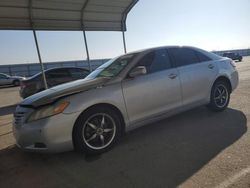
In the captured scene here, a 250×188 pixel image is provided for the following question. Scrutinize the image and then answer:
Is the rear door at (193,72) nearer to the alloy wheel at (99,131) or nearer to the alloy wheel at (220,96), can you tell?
the alloy wheel at (220,96)

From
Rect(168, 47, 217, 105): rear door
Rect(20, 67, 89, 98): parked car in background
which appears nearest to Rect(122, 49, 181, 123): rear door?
Rect(168, 47, 217, 105): rear door

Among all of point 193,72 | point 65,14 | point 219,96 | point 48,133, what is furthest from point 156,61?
point 65,14

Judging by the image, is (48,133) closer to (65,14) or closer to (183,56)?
(183,56)

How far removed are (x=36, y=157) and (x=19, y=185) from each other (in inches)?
37.2

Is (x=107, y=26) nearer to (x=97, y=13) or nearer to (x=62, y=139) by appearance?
(x=97, y=13)

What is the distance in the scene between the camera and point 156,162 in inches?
134

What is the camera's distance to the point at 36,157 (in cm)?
407

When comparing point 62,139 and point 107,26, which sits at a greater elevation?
point 107,26

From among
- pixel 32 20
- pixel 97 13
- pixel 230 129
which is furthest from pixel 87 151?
pixel 97 13

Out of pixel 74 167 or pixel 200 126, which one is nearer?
pixel 74 167

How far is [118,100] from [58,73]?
25.3 ft

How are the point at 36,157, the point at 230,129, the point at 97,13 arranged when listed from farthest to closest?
the point at 97,13
the point at 230,129
the point at 36,157

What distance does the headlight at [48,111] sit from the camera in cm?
356

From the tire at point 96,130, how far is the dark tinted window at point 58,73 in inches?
302
